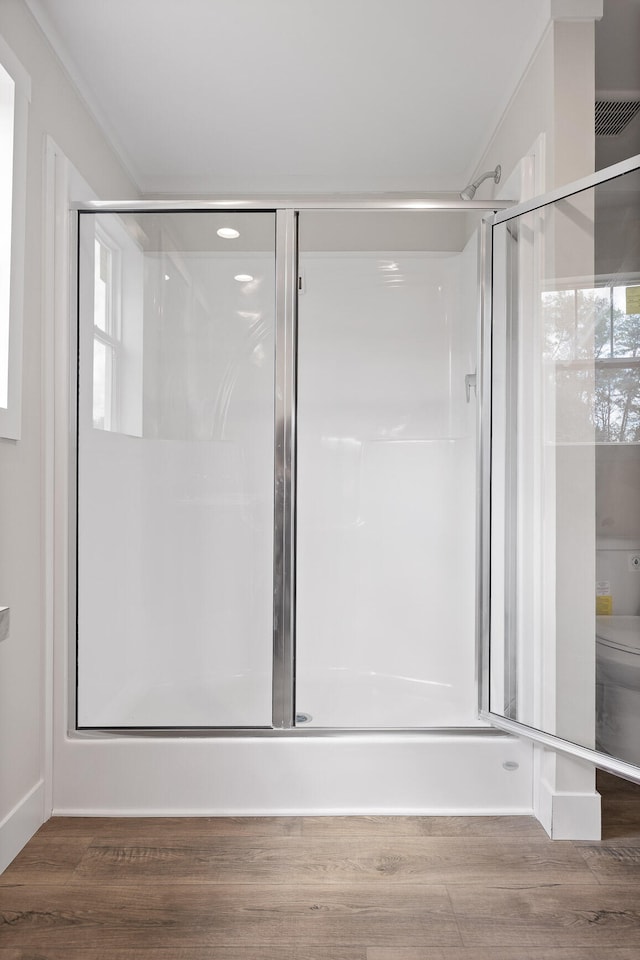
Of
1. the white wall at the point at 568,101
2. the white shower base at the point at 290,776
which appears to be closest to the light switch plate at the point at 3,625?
the white shower base at the point at 290,776

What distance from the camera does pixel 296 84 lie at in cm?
234

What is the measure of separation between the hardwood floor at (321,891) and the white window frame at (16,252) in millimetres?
1256

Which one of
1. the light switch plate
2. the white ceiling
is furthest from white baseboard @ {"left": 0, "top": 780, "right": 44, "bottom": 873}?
the white ceiling

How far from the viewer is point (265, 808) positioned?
205 centimetres

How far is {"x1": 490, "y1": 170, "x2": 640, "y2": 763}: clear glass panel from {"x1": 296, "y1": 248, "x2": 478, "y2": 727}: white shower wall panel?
0.15 meters

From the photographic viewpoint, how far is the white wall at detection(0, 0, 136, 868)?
70.3 inches

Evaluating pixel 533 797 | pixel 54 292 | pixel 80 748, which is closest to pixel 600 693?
pixel 533 797

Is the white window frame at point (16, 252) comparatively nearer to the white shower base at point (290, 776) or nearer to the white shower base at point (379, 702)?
the white shower base at point (290, 776)

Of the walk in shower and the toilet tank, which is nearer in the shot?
the toilet tank

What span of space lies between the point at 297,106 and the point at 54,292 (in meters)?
1.25

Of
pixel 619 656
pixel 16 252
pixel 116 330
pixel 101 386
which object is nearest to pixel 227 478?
pixel 101 386

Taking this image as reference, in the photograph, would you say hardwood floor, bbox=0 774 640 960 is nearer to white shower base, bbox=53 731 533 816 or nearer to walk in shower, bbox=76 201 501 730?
white shower base, bbox=53 731 533 816

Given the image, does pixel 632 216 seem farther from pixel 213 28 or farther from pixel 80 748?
pixel 80 748

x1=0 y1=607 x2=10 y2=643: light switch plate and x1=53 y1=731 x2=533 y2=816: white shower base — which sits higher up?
x1=0 y1=607 x2=10 y2=643: light switch plate
